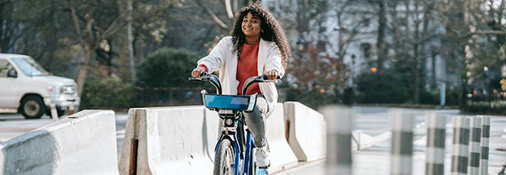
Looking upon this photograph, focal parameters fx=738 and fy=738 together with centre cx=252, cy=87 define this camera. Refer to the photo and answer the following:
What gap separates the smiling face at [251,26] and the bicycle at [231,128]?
25.9 inches

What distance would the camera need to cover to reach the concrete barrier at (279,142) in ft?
28.6

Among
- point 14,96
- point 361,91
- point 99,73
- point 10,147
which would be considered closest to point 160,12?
point 99,73

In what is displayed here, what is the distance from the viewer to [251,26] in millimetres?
5891

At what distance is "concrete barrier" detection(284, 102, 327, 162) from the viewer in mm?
9789

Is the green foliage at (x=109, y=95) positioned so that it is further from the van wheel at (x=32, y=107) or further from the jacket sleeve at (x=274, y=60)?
the jacket sleeve at (x=274, y=60)

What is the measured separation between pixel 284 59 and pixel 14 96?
16.6m

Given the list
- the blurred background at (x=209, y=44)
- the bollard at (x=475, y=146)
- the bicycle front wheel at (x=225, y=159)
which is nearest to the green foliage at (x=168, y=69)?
the blurred background at (x=209, y=44)

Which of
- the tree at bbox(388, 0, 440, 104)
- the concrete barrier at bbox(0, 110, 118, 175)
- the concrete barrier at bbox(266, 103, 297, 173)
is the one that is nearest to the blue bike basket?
the concrete barrier at bbox(0, 110, 118, 175)

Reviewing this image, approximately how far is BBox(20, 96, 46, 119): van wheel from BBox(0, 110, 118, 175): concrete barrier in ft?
53.6

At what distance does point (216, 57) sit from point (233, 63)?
5.8 inches

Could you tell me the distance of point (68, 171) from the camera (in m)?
4.91

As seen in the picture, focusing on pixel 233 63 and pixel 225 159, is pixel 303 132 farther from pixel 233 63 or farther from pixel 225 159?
pixel 225 159

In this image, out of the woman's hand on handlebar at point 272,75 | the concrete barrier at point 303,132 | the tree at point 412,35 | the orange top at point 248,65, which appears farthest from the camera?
A: the tree at point 412,35

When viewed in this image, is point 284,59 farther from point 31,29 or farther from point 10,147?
point 31,29
